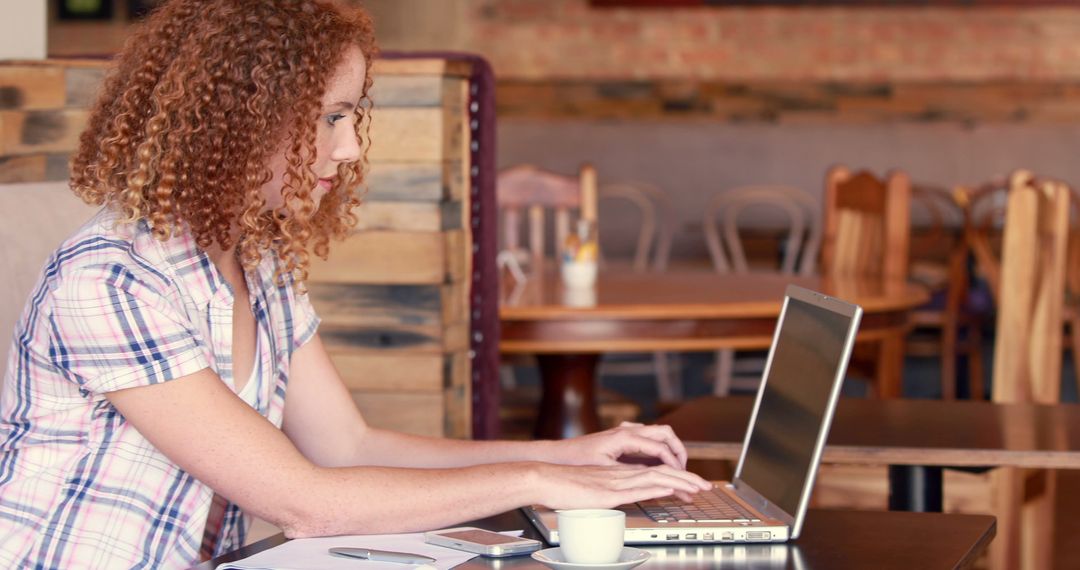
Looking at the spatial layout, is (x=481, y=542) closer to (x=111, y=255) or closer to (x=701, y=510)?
(x=701, y=510)

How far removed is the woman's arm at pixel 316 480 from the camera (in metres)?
1.35

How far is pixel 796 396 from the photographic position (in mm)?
1466

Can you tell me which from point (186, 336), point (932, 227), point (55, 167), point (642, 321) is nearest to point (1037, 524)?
point (642, 321)

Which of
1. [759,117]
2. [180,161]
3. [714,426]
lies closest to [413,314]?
[714,426]

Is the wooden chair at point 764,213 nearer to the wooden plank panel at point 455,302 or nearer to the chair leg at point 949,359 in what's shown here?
the chair leg at point 949,359

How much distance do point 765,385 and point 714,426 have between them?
1.16 ft

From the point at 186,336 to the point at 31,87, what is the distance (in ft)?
3.76

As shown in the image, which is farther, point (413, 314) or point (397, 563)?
point (413, 314)

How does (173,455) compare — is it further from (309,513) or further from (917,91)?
(917,91)

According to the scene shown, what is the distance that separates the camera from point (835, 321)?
1.39 metres

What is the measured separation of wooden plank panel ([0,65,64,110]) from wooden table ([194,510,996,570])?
122 cm

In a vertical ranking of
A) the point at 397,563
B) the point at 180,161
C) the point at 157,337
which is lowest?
the point at 397,563

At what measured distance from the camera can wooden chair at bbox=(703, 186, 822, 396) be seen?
20.8 feet

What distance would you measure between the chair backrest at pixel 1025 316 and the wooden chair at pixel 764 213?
334 centimetres
